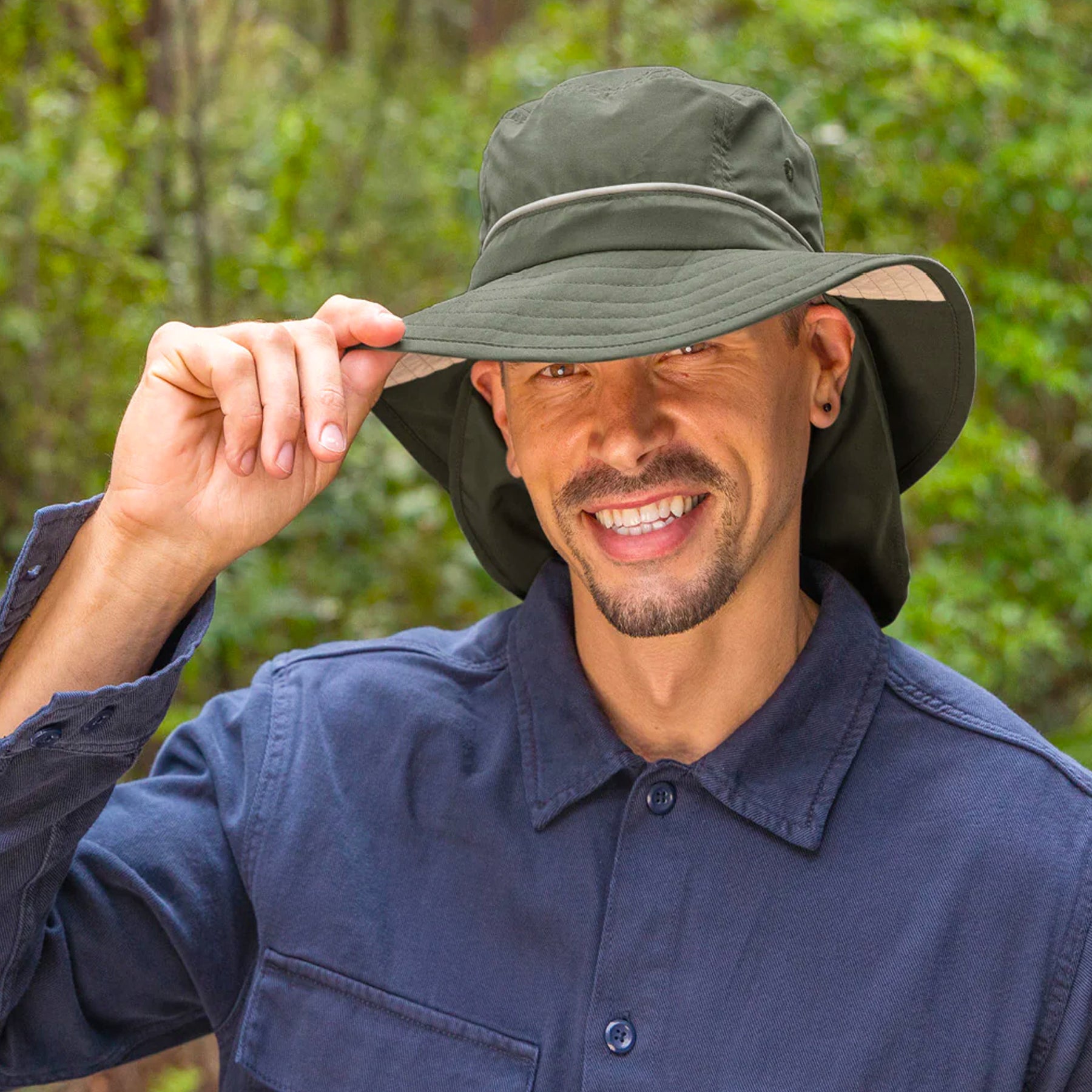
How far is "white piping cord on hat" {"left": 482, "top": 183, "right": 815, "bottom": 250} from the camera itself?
1.71m

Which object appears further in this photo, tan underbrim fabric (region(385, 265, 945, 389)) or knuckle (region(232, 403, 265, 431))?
tan underbrim fabric (region(385, 265, 945, 389))

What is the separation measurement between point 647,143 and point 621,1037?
110 cm

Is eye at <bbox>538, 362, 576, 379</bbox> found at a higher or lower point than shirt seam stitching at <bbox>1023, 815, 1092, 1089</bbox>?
higher

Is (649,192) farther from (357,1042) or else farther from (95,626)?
(357,1042)

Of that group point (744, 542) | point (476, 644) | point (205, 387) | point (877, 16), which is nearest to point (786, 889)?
point (744, 542)

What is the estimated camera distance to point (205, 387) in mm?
1759

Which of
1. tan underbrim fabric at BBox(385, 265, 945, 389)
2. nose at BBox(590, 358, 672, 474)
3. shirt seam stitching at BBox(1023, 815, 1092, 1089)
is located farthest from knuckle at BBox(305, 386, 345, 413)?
shirt seam stitching at BBox(1023, 815, 1092, 1089)

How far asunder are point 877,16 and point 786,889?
3126 millimetres

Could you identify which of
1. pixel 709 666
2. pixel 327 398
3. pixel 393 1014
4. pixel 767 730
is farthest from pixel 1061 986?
pixel 327 398

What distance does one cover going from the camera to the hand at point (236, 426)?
1691 mm

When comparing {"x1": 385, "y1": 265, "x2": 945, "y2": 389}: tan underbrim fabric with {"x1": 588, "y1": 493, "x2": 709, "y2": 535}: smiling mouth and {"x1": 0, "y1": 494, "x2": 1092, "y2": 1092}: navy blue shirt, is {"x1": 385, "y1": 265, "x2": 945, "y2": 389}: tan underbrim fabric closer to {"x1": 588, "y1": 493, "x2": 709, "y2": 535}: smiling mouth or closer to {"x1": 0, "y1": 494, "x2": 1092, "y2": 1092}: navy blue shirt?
{"x1": 588, "y1": 493, "x2": 709, "y2": 535}: smiling mouth

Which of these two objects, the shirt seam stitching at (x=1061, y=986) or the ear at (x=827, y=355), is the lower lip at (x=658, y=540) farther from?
the shirt seam stitching at (x=1061, y=986)

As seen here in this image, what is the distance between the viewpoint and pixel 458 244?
5.25m

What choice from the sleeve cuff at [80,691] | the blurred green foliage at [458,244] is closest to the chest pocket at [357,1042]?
the sleeve cuff at [80,691]
